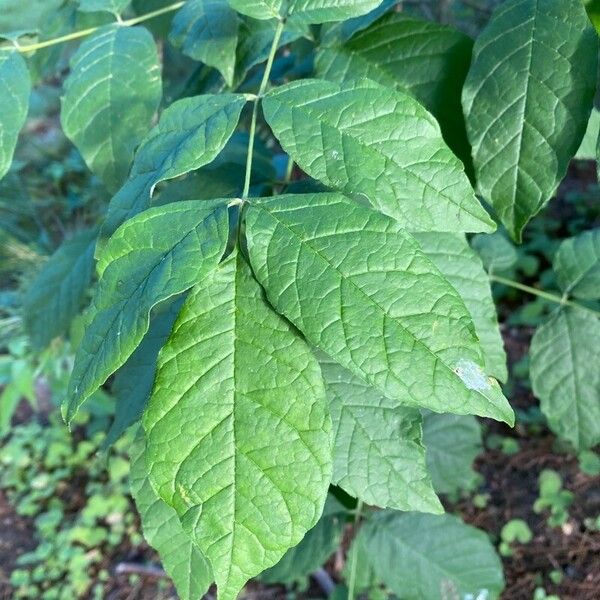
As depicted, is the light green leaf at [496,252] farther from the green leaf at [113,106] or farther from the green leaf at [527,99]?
the green leaf at [113,106]

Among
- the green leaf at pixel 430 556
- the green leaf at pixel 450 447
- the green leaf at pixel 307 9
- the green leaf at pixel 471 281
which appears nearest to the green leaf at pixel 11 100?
the green leaf at pixel 307 9

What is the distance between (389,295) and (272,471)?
191 mm

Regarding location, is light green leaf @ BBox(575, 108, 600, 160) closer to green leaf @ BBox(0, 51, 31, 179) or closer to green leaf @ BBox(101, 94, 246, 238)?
green leaf @ BBox(101, 94, 246, 238)

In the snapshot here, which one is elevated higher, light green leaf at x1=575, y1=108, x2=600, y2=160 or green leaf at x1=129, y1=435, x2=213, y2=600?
light green leaf at x1=575, y1=108, x2=600, y2=160

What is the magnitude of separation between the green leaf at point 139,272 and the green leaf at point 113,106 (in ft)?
1.05

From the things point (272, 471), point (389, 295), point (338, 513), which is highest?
point (389, 295)

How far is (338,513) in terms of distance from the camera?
1.59 m

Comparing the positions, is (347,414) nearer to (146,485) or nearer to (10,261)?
(146,485)

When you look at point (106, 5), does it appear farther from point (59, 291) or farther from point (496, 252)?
point (496, 252)

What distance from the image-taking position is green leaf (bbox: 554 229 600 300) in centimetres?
129

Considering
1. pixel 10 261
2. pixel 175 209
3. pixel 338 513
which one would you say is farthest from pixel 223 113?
pixel 10 261

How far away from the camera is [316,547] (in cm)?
158

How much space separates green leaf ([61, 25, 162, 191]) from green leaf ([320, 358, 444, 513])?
1.48 ft

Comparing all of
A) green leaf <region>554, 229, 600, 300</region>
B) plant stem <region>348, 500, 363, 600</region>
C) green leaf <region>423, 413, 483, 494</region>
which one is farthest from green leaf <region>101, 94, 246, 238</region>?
green leaf <region>423, 413, 483, 494</region>
